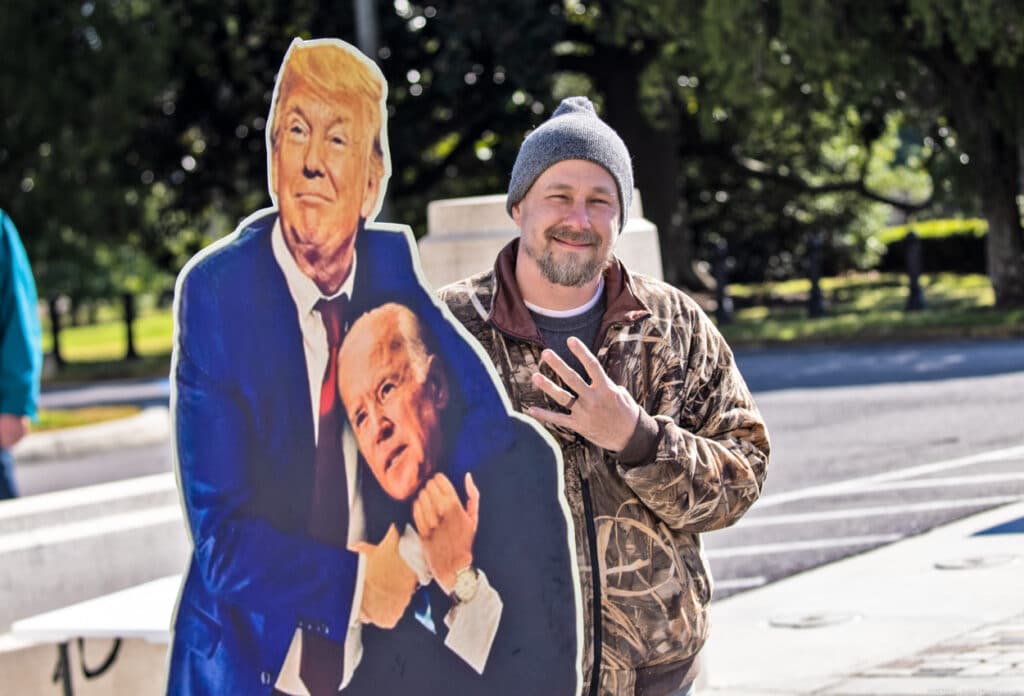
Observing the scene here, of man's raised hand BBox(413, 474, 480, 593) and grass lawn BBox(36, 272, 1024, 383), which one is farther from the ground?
man's raised hand BBox(413, 474, 480, 593)

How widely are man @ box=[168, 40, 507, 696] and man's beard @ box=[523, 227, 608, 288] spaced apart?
0.74ft

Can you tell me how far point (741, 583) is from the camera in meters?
7.77

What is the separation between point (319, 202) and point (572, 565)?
866mm

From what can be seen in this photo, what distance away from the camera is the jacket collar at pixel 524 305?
10.1 feet

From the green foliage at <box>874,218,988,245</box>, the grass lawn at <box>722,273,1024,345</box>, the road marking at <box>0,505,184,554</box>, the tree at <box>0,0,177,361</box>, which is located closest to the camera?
the road marking at <box>0,505,184,554</box>

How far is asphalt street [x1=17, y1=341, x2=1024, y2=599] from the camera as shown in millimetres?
8219

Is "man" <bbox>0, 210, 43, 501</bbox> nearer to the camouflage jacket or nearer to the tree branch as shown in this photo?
the camouflage jacket

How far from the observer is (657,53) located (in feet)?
83.8

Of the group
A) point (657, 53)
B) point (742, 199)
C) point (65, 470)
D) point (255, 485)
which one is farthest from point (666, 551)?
point (742, 199)

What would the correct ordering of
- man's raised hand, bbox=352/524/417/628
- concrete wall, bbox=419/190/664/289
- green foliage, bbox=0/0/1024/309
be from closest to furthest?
1. man's raised hand, bbox=352/524/417/628
2. concrete wall, bbox=419/190/664/289
3. green foliage, bbox=0/0/1024/309

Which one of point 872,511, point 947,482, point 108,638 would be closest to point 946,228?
point 947,482

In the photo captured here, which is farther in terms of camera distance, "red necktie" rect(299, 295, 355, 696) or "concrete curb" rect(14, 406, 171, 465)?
"concrete curb" rect(14, 406, 171, 465)

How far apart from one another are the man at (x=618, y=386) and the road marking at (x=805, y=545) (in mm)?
5106

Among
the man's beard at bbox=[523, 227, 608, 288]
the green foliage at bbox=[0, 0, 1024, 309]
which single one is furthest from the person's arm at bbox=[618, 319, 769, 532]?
the green foliage at bbox=[0, 0, 1024, 309]
